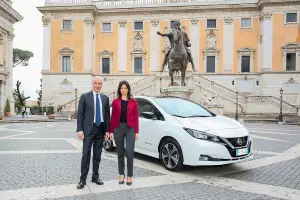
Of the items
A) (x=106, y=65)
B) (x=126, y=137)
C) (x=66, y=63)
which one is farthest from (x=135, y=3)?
(x=126, y=137)

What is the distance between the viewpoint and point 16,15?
117 feet

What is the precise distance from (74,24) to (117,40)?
6.71 m

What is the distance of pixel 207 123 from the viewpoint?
6270mm

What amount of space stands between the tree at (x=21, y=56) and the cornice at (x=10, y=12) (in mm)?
41450

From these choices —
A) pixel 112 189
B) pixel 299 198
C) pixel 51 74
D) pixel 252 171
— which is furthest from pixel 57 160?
pixel 51 74

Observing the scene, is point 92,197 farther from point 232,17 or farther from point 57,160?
point 232,17

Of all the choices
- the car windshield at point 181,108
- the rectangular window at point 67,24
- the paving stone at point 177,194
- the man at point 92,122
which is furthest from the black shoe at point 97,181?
the rectangular window at point 67,24

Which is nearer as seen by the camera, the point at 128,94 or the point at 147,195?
the point at 147,195

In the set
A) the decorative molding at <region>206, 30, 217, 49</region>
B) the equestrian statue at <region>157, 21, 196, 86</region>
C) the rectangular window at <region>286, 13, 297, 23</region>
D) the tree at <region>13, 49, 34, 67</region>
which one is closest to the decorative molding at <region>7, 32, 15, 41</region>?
the decorative molding at <region>206, 30, 217, 49</region>

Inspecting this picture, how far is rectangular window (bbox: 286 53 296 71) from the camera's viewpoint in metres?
38.1

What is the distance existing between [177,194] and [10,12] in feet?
119

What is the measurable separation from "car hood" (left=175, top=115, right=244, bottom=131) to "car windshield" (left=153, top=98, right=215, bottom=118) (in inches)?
13.5

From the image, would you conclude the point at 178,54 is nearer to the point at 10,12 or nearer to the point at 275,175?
the point at 275,175

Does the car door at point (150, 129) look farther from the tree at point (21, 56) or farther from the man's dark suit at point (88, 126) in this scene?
the tree at point (21, 56)
